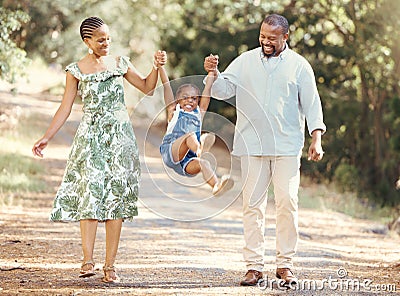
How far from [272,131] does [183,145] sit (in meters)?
0.68

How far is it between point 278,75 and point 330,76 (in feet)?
43.4

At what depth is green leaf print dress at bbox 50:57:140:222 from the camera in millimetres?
6309

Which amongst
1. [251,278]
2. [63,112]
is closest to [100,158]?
[63,112]

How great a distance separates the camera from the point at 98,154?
6.34 metres

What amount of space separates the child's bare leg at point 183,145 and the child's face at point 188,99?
0.21 meters

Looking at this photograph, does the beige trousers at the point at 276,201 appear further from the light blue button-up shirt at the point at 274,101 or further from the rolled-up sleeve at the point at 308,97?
the rolled-up sleeve at the point at 308,97

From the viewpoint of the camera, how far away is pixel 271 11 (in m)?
17.8

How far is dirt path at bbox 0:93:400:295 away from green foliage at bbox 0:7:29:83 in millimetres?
1912

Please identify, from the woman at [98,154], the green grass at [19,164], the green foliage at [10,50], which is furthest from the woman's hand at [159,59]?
the green foliage at [10,50]

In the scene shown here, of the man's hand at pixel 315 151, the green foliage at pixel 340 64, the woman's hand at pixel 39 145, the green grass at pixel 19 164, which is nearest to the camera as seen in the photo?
the woman's hand at pixel 39 145

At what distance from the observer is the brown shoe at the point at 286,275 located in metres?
6.49

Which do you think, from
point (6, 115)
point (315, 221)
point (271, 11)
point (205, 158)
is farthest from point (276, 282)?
point (6, 115)

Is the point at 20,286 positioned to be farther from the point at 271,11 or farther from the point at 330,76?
the point at 330,76

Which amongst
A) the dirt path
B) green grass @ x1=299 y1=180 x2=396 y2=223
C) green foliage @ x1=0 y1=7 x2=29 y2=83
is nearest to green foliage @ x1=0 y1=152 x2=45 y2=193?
the dirt path
